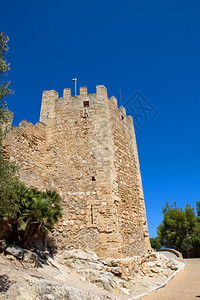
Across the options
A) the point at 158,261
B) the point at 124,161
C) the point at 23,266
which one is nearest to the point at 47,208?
the point at 23,266

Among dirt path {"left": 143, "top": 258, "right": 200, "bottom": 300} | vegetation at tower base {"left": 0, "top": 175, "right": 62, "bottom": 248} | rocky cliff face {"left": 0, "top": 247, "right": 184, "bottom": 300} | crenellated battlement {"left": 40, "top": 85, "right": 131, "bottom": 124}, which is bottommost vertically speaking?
dirt path {"left": 143, "top": 258, "right": 200, "bottom": 300}

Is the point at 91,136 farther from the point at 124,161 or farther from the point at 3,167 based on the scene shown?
the point at 3,167

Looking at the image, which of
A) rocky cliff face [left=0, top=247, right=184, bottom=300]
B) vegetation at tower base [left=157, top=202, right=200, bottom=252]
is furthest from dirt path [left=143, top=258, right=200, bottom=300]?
vegetation at tower base [left=157, top=202, right=200, bottom=252]

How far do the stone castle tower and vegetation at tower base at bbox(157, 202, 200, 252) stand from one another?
2263 centimetres

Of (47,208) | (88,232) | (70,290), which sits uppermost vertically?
(47,208)

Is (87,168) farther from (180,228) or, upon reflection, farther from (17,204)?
(180,228)

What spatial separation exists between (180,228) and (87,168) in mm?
27688

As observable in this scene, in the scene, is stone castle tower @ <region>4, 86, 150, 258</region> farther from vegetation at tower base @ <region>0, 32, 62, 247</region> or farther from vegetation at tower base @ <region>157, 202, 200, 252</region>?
vegetation at tower base @ <region>157, 202, 200, 252</region>

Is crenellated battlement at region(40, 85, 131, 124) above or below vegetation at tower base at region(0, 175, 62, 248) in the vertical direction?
above

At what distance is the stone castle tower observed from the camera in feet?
30.0

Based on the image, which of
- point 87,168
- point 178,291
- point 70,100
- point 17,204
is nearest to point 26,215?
point 17,204

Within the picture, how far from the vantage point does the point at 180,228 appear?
32.3 metres

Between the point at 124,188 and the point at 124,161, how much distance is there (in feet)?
5.46

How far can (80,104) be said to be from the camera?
1197 centimetres
